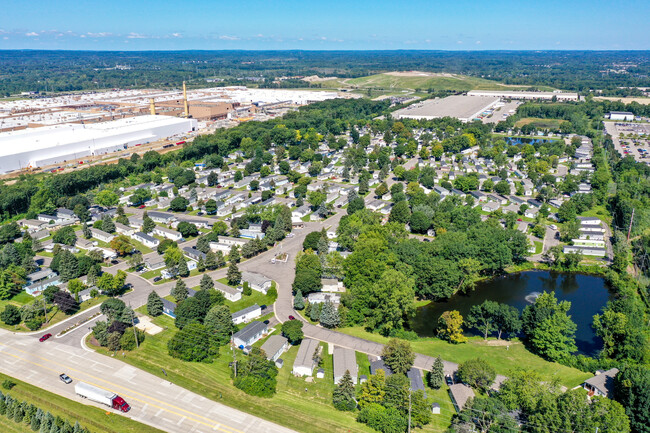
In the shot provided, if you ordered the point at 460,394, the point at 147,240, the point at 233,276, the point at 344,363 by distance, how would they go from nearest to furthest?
the point at 460,394 < the point at 344,363 < the point at 233,276 < the point at 147,240

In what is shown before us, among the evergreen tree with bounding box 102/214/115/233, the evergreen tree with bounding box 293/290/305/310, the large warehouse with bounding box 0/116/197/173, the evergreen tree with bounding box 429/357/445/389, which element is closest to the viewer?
the evergreen tree with bounding box 429/357/445/389

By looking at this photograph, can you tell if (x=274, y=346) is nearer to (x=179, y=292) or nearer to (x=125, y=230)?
(x=179, y=292)

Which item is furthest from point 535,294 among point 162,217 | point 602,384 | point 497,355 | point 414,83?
point 414,83

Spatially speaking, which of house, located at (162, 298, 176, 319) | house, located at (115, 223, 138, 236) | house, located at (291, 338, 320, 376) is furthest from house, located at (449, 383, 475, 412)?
house, located at (115, 223, 138, 236)

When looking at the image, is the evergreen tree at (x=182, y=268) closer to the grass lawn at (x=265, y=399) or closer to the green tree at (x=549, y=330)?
the grass lawn at (x=265, y=399)

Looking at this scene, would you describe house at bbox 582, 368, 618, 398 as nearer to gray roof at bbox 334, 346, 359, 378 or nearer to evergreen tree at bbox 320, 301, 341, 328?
gray roof at bbox 334, 346, 359, 378

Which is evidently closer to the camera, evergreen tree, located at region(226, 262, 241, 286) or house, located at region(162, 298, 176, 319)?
house, located at region(162, 298, 176, 319)

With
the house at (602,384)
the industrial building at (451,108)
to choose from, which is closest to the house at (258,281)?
the house at (602,384)

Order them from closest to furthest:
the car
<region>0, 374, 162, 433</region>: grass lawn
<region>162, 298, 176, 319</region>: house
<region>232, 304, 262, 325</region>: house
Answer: <region>0, 374, 162, 433</region>: grass lawn < the car < <region>232, 304, 262, 325</region>: house < <region>162, 298, 176, 319</region>: house
